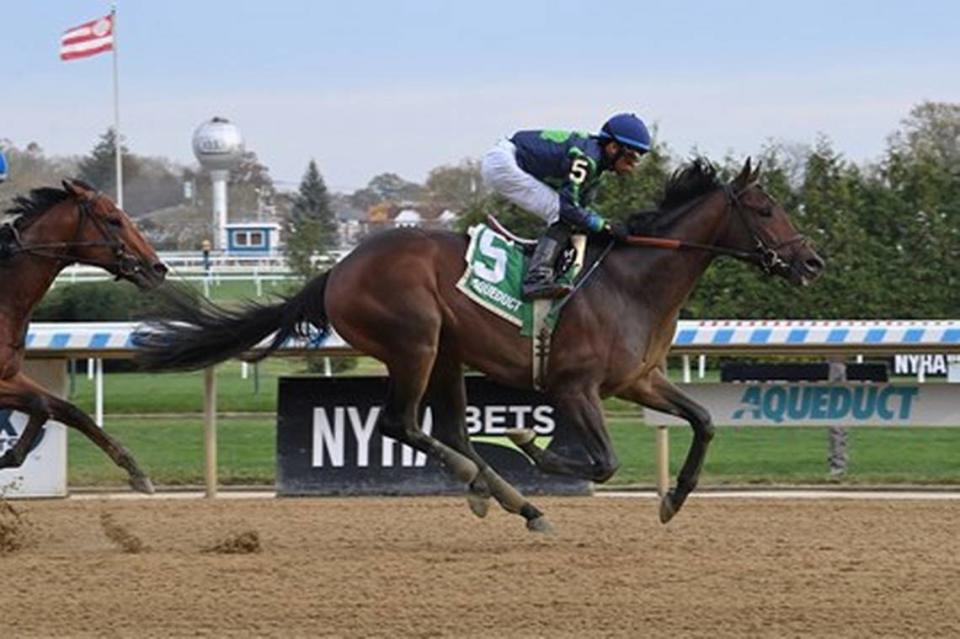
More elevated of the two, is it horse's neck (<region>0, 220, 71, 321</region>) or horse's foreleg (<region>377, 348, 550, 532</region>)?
horse's neck (<region>0, 220, 71, 321</region>)

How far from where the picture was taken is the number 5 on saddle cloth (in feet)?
28.8

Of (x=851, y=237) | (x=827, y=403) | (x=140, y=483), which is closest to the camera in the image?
(x=140, y=483)

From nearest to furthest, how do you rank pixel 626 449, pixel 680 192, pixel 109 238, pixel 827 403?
pixel 680 192 < pixel 109 238 < pixel 827 403 < pixel 626 449

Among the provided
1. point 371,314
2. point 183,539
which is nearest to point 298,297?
point 371,314

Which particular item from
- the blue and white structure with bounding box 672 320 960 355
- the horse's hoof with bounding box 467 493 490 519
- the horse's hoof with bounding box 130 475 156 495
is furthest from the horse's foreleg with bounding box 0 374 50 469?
the blue and white structure with bounding box 672 320 960 355

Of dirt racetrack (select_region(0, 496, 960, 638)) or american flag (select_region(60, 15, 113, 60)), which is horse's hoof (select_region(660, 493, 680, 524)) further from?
american flag (select_region(60, 15, 113, 60))

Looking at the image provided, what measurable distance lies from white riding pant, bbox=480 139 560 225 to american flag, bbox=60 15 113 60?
106 feet

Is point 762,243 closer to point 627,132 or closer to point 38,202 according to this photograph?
point 627,132

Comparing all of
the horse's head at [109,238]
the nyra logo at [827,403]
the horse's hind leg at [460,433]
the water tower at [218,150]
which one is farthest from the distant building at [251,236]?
the horse's hind leg at [460,433]

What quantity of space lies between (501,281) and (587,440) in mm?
903

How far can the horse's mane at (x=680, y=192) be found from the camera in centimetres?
921

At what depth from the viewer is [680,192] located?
30.4 feet

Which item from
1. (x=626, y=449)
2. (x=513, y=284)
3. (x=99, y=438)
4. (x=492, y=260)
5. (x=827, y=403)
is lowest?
(x=626, y=449)

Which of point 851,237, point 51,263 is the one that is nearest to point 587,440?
point 51,263
